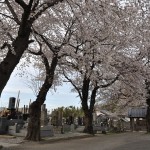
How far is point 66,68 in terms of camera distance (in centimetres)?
3120

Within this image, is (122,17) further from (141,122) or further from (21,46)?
(141,122)

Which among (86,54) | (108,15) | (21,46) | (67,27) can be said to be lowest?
(21,46)

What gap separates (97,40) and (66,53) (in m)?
2.46

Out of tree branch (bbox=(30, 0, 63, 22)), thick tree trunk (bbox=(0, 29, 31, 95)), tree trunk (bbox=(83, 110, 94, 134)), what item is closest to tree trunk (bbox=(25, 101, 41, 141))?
tree trunk (bbox=(83, 110, 94, 134))

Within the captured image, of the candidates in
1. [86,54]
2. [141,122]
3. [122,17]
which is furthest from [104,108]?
[122,17]

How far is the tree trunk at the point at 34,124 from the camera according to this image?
22516 millimetres

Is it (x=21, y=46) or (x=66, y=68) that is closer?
(x=21, y=46)

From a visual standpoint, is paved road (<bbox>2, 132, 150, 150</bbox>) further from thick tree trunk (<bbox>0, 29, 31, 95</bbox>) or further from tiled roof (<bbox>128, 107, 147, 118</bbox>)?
tiled roof (<bbox>128, 107, 147, 118</bbox>)

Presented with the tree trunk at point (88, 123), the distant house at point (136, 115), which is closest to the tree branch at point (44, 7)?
the tree trunk at point (88, 123)

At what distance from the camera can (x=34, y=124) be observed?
895 inches

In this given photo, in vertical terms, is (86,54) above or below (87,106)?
above

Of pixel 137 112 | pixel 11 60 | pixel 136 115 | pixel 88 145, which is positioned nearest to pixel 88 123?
pixel 88 145

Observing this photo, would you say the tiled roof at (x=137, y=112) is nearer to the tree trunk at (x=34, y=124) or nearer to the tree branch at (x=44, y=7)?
the tree trunk at (x=34, y=124)

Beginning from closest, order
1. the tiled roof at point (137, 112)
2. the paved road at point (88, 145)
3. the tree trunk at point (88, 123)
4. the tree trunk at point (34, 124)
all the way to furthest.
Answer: the paved road at point (88, 145), the tree trunk at point (34, 124), the tree trunk at point (88, 123), the tiled roof at point (137, 112)
